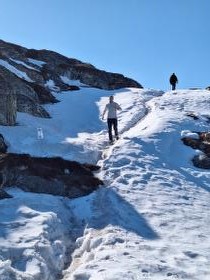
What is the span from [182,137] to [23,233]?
1431 cm

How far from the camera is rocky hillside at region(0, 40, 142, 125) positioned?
Result: 106 feet

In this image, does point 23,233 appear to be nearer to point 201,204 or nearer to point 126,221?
point 126,221

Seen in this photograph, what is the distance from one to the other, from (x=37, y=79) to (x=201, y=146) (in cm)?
2301

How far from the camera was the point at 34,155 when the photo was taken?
24.5 m

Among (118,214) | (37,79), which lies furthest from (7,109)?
(37,79)

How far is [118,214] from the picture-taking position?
60.5 feet

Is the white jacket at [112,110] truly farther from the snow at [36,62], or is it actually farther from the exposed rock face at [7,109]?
the snow at [36,62]

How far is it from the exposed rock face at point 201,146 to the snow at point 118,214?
15.5 inches

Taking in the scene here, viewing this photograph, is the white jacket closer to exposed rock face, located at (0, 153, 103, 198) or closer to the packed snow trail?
the packed snow trail

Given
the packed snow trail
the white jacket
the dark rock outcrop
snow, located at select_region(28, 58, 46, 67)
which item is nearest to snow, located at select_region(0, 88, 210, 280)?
the packed snow trail

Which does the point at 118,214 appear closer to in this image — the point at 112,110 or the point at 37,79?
the point at 112,110

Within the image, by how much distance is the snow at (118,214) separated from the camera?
1466 cm

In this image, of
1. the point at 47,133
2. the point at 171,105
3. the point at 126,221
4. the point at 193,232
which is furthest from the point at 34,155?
the point at 171,105

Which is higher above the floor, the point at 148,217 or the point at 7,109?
the point at 7,109
